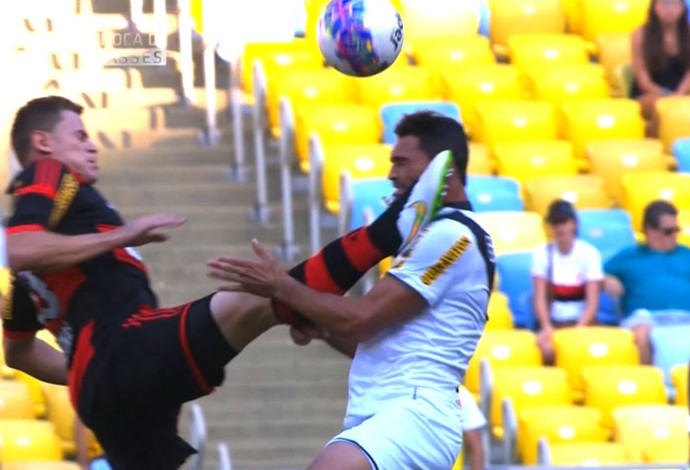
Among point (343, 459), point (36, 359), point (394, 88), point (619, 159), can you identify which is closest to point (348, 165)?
point (394, 88)

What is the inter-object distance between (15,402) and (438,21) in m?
4.15

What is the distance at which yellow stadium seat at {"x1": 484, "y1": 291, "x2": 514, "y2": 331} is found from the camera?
8508 mm

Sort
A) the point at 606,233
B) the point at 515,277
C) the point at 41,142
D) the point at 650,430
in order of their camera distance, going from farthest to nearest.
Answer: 1. the point at 606,233
2. the point at 515,277
3. the point at 650,430
4. the point at 41,142

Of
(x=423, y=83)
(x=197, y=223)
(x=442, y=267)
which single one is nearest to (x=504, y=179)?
(x=423, y=83)

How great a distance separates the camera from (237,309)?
16.5ft

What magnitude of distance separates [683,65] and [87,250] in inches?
226

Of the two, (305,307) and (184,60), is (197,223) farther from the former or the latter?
(305,307)

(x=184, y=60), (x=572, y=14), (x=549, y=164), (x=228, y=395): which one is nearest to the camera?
(x=228, y=395)

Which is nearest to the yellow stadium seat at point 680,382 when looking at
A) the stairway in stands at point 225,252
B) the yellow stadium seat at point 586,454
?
the yellow stadium seat at point 586,454

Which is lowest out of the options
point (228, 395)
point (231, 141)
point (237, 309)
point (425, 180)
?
point (228, 395)

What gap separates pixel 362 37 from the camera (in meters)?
6.23

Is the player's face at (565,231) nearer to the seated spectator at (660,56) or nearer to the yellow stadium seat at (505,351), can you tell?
the yellow stadium seat at (505,351)

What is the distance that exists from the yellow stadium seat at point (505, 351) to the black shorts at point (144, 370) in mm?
3270

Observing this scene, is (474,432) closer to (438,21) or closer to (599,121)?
(599,121)
